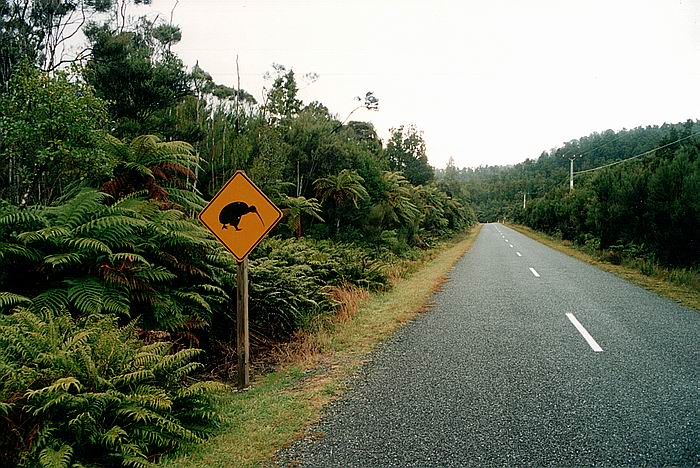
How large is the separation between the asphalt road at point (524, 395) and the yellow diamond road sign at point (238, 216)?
79.7 inches

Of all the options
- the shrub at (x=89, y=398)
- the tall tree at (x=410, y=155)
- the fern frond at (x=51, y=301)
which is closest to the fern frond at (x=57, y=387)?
the shrub at (x=89, y=398)

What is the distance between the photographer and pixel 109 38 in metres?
16.9

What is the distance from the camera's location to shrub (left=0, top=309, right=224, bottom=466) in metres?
3.68

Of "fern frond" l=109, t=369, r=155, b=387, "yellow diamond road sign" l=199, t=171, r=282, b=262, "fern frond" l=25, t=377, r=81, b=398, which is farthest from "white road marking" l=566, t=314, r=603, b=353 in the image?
"fern frond" l=25, t=377, r=81, b=398

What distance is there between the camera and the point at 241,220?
6000mm

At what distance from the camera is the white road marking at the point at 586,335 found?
705 cm

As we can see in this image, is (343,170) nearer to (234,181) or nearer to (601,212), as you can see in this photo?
(234,181)

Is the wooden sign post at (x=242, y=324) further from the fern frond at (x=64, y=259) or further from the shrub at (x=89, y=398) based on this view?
the fern frond at (x=64, y=259)

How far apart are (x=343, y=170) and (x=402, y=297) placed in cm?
586

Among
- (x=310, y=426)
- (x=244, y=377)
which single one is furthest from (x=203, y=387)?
(x=244, y=377)

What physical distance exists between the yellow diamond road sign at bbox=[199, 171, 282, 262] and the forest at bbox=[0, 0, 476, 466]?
711 mm

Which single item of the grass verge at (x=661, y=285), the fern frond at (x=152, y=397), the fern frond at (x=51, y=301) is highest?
the fern frond at (x=51, y=301)

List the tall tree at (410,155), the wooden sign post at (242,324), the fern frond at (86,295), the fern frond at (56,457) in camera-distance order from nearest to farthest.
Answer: the fern frond at (56,457) → the fern frond at (86,295) → the wooden sign post at (242,324) → the tall tree at (410,155)

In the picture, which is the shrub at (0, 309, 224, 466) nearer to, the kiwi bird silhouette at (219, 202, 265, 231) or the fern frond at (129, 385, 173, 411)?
the fern frond at (129, 385, 173, 411)
